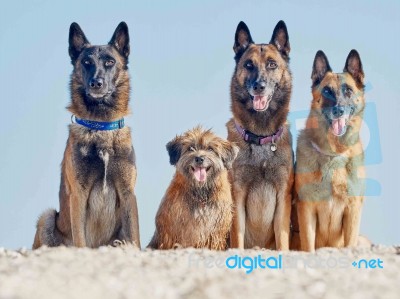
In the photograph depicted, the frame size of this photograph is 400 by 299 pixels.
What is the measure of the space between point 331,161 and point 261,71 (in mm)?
1485

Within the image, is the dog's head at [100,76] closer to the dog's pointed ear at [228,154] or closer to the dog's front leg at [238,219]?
the dog's pointed ear at [228,154]

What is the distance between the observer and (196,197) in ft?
29.1

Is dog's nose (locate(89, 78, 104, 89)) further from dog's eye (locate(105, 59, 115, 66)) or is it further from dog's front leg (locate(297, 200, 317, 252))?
dog's front leg (locate(297, 200, 317, 252))

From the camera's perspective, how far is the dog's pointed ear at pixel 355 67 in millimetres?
9805

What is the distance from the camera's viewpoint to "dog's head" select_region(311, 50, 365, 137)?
9.55 meters

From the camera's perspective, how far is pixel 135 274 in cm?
528

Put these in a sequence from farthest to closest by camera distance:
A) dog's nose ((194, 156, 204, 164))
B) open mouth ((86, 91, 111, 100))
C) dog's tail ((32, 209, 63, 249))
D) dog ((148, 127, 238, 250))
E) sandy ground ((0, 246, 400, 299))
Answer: dog's tail ((32, 209, 63, 249)) → open mouth ((86, 91, 111, 100)) → dog ((148, 127, 238, 250)) → dog's nose ((194, 156, 204, 164)) → sandy ground ((0, 246, 400, 299))

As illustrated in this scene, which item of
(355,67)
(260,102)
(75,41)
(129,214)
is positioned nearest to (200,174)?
(129,214)

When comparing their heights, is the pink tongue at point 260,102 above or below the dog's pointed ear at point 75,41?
below

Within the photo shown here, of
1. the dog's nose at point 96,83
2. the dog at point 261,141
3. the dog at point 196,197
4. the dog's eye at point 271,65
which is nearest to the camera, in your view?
the dog at point 196,197

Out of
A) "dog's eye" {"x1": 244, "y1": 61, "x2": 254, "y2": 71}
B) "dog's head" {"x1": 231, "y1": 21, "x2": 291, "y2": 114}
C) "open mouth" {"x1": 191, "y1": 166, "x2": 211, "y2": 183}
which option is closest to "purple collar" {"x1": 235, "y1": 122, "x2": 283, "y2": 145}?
"dog's head" {"x1": 231, "y1": 21, "x2": 291, "y2": 114}

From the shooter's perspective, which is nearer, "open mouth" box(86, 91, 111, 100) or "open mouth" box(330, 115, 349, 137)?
"open mouth" box(86, 91, 111, 100)

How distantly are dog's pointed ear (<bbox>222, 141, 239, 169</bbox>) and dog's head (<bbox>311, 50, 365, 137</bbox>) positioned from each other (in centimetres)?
140

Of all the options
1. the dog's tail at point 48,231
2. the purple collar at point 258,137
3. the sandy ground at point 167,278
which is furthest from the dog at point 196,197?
the sandy ground at point 167,278
